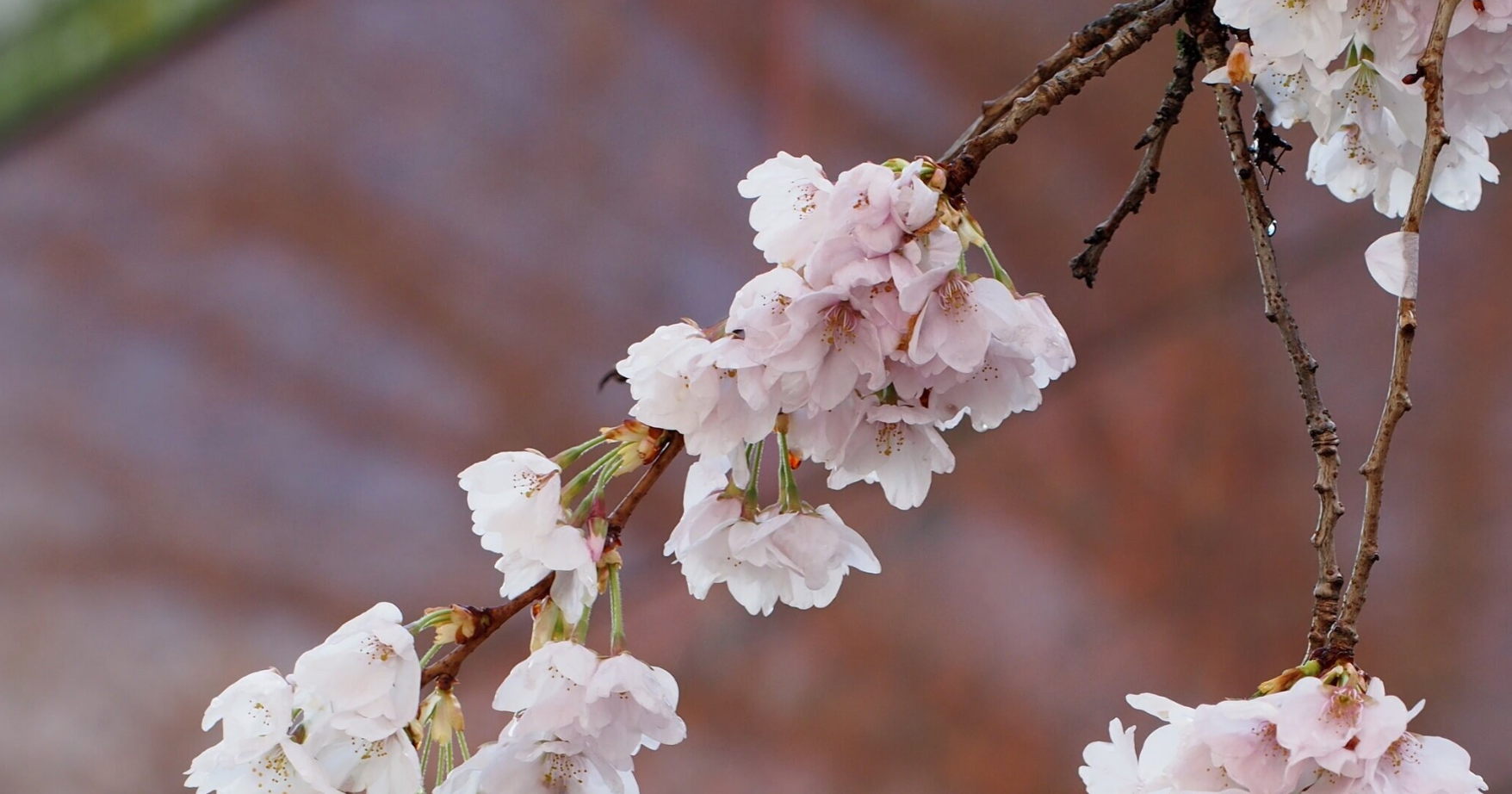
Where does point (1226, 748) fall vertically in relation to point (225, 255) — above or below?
below

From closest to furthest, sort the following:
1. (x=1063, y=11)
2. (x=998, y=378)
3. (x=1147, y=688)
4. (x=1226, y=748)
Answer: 1. (x=1226, y=748)
2. (x=998, y=378)
3. (x=1147, y=688)
4. (x=1063, y=11)

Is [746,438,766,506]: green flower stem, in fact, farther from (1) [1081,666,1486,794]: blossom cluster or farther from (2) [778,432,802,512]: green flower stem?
(1) [1081,666,1486,794]: blossom cluster

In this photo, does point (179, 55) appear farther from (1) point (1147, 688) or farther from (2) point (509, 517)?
(1) point (1147, 688)


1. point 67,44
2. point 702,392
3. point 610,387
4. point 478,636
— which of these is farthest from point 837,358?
point 67,44

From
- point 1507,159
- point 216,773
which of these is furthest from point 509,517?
point 1507,159

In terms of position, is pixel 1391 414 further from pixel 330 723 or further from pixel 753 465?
pixel 330 723

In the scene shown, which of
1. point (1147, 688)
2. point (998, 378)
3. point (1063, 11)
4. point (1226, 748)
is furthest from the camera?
point (1063, 11)

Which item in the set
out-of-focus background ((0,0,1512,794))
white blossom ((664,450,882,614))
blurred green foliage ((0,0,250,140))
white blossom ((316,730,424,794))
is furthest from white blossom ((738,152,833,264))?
blurred green foliage ((0,0,250,140))
